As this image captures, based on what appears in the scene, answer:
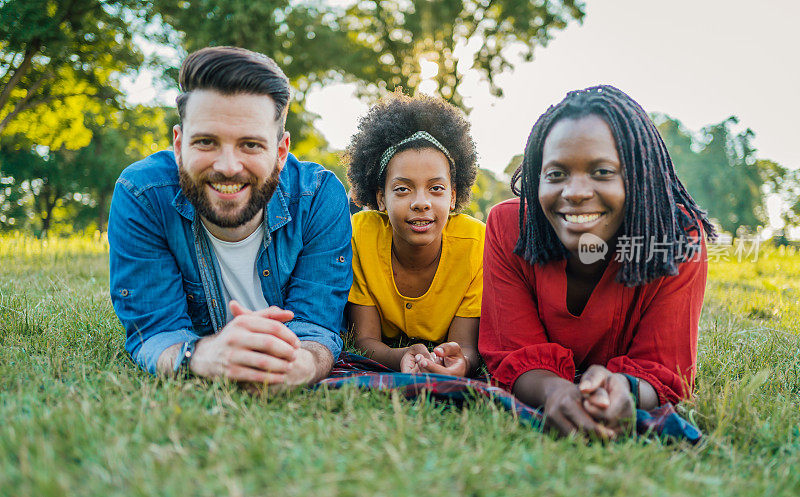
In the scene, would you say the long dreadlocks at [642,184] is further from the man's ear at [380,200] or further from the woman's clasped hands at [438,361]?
the man's ear at [380,200]

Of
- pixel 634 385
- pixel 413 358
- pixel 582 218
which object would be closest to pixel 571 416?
pixel 634 385

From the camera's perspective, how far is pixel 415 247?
363 centimetres

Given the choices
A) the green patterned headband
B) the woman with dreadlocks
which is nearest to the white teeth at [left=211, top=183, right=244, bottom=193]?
the green patterned headband

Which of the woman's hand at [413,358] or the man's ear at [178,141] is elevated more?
the man's ear at [178,141]

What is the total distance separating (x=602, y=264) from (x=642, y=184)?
432 millimetres

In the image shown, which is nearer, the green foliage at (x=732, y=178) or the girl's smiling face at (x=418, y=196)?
the girl's smiling face at (x=418, y=196)

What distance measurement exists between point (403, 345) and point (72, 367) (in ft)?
6.22

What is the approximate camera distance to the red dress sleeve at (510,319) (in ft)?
8.48

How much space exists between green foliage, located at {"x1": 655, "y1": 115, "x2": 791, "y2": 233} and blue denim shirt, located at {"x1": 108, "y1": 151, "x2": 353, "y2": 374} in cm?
3449

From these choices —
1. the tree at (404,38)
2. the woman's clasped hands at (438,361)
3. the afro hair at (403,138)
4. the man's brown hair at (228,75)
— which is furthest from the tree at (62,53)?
the woman's clasped hands at (438,361)

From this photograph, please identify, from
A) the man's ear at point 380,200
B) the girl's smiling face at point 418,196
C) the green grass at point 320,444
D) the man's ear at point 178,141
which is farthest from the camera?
the man's ear at point 380,200

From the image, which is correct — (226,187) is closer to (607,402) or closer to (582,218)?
(582,218)

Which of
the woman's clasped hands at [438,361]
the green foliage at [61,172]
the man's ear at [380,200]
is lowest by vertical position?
the woman's clasped hands at [438,361]

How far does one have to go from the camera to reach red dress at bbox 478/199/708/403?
2467 mm
